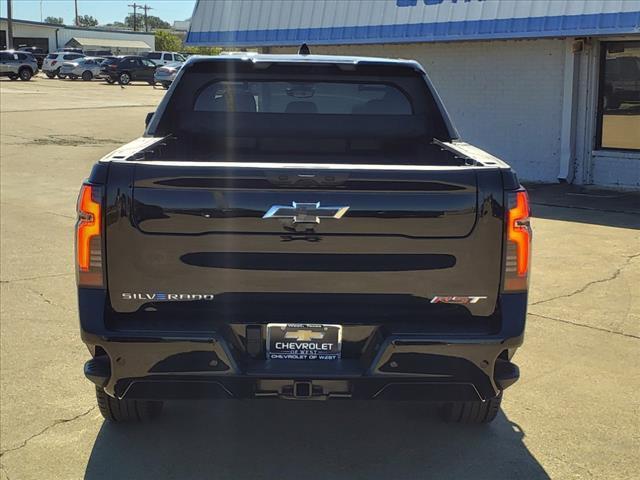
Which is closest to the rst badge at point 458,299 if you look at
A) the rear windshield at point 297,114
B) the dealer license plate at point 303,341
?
the dealer license plate at point 303,341

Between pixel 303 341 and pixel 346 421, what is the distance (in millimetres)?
1157

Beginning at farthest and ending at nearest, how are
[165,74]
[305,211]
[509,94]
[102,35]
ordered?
[102,35] < [165,74] < [509,94] < [305,211]

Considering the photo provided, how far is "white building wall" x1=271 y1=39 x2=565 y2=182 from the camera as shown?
13.7 meters

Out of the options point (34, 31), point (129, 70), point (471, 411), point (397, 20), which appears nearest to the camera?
point (471, 411)

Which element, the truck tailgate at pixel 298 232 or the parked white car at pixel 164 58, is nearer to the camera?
the truck tailgate at pixel 298 232

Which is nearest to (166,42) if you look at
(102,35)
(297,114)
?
(102,35)

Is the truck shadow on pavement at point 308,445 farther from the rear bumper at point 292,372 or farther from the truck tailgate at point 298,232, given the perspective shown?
the truck tailgate at point 298,232

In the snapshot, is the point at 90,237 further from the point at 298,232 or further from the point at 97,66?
the point at 97,66

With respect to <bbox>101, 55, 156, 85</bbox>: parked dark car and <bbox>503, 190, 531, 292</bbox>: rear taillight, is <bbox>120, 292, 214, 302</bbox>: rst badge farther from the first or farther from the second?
<bbox>101, 55, 156, 85</bbox>: parked dark car

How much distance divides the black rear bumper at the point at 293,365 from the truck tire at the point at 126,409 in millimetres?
629

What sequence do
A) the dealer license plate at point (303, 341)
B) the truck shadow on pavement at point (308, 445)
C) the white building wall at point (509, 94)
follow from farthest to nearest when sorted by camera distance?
the white building wall at point (509, 94), the truck shadow on pavement at point (308, 445), the dealer license plate at point (303, 341)

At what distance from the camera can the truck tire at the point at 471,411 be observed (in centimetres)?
402

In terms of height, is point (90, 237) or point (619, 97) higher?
point (619, 97)

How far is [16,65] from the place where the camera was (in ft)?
157
